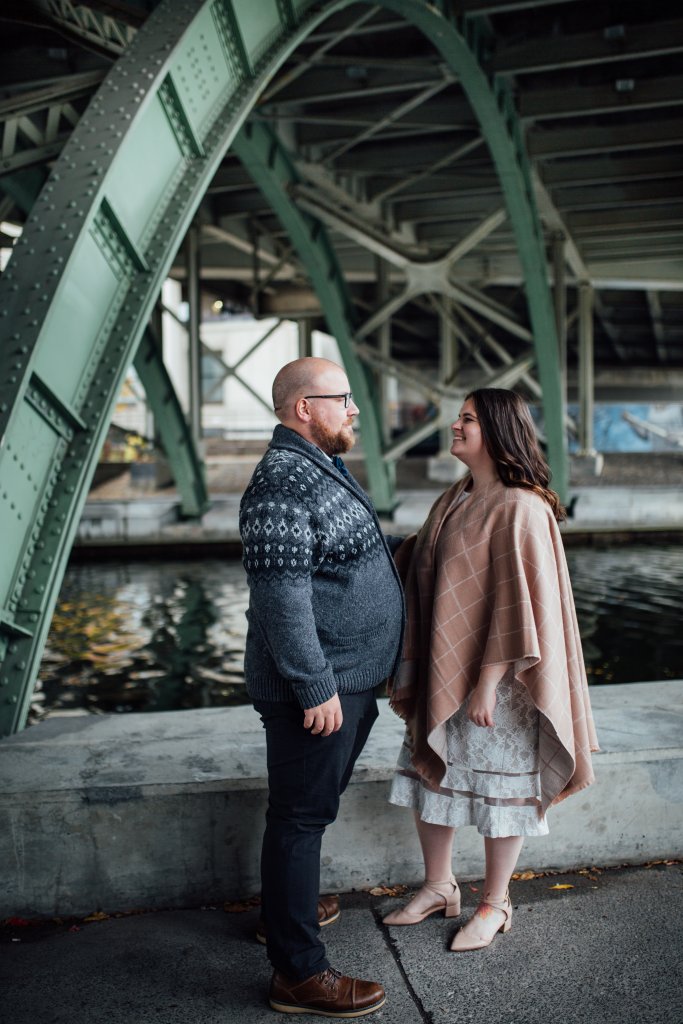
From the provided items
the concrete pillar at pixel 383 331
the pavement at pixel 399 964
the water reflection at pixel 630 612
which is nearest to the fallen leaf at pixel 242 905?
the pavement at pixel 399 964

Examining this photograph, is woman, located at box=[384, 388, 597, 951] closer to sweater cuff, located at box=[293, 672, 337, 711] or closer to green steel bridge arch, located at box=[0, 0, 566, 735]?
sweater cuff, located at box=[293, 672, 337, 711]

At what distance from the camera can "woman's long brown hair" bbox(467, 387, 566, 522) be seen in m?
2.88

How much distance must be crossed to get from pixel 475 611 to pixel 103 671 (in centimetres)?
626

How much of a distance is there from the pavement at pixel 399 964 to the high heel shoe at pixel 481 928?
3cm

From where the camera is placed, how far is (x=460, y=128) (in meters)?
13.7

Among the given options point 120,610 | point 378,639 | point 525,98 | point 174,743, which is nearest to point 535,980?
point 378,639

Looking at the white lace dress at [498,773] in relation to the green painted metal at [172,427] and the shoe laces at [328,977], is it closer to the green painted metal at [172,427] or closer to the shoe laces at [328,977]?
the shoe laces at [328,977]

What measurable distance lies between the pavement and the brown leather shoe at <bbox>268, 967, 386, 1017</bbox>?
1.9 inches

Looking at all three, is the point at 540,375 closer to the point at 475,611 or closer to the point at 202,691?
the point at 202,691

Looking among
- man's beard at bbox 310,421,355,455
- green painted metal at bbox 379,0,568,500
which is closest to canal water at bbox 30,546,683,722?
green painted metal at bbox 379,0,568,500

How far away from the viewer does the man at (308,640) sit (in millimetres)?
2486

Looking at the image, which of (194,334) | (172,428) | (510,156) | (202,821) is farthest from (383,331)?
(202,821)

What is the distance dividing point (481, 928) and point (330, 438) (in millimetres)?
1532

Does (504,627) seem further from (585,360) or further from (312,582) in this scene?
(585,360)
